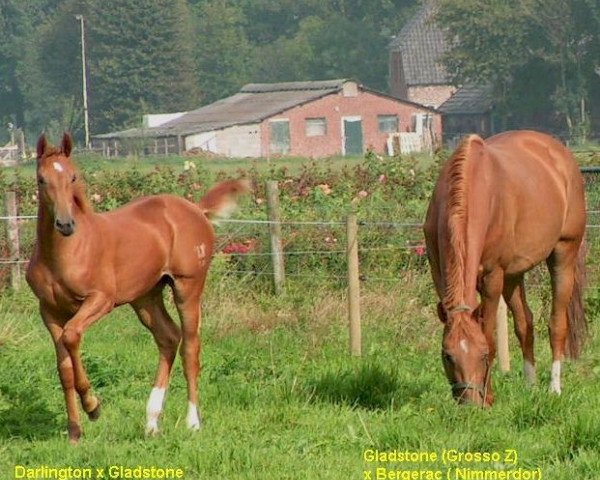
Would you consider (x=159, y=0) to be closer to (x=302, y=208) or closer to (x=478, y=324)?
(x=302, y=208)

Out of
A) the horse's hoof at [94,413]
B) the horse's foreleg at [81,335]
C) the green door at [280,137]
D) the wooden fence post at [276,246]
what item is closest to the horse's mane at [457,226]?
the horse's foreleg at [81,335]

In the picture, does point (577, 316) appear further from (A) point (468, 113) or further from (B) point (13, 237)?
(A) point (468, 113)

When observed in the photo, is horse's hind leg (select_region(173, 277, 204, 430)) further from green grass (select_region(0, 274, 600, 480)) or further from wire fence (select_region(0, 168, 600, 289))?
wire fence (select_region(0, 168, 600, 289))

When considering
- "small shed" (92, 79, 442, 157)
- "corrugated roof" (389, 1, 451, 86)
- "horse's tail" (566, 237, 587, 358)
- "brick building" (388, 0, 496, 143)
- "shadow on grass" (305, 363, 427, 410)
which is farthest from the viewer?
"corrugated roof" (389, 1, 451, 86)

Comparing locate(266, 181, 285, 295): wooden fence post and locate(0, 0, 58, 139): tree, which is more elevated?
locate(0, 0, 58, 139): tree

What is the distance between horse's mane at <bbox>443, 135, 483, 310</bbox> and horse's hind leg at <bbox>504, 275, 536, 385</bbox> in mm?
1360

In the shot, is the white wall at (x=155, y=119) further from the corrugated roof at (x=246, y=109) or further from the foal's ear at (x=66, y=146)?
the foal's ear at (x=66, y=146)

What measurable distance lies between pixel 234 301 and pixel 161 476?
25.4 feet

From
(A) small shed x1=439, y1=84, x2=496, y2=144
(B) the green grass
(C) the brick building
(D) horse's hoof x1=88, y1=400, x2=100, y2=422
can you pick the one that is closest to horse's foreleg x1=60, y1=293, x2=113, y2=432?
(D) horse's hoof x1=88, y1=400, x2=100, y2=422

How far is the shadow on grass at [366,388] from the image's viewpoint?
1048 centimetres

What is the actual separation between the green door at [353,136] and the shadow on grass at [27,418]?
77.2m

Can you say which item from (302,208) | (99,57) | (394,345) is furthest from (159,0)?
(394,345)

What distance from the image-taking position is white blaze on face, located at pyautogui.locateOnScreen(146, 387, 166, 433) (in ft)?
31.8

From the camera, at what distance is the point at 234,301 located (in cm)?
1591
